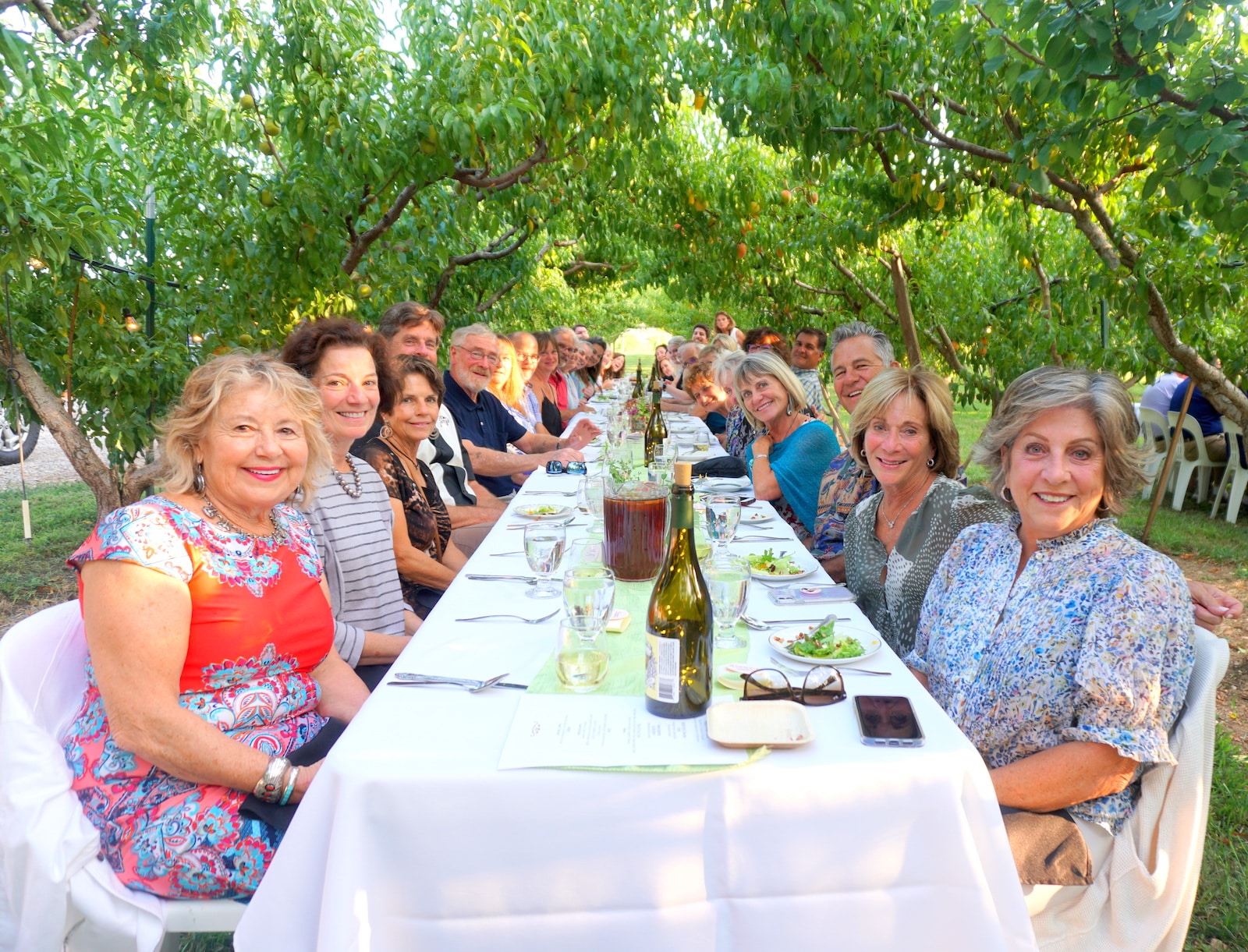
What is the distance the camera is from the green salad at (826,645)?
170 centimetres

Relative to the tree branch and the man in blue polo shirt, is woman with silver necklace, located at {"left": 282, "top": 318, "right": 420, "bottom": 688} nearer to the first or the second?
the tree branch

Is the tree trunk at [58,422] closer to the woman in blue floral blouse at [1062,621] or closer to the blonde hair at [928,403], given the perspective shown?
the blonde hair at [928,403]

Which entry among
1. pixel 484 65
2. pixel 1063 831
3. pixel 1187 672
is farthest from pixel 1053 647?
pixel 484 65

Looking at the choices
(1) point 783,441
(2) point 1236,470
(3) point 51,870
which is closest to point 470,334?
(1) point 783,441

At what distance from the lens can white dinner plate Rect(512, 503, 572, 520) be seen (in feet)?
10.1

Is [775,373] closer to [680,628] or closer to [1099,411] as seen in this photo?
[1099,411]

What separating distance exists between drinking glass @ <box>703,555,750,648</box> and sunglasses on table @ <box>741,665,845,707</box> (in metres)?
0.22

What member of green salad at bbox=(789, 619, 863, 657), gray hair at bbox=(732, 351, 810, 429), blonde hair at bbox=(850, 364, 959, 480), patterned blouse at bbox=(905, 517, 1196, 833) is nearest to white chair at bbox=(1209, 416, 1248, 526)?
gray hair at bbox=(732, 351, 810, 429)

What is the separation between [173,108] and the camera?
3.93 m

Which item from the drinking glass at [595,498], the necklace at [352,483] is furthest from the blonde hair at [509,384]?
the necklace at [352,483]

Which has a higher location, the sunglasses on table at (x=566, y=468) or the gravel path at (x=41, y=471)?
the sunglasses on table at (x=566, y=468)

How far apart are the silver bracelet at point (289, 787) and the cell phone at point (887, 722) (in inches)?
41.2

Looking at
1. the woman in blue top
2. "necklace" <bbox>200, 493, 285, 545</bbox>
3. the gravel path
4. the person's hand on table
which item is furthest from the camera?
the gravel path

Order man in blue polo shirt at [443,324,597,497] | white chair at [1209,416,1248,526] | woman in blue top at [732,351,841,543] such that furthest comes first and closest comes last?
white chair at [1209,416,1248,526] < man in blue polo shirt at [443,324,597,497] < woman in blue top at [732,351,841,543]
